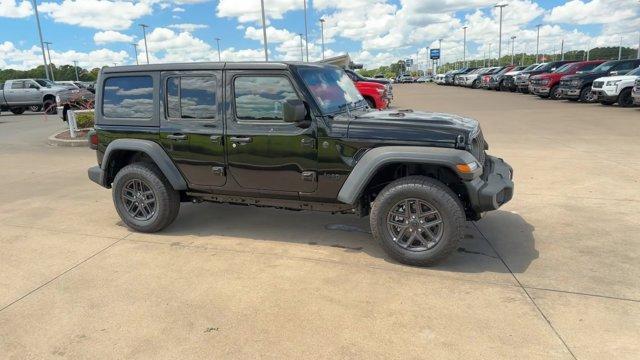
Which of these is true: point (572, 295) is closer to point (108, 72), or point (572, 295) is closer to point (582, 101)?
point (108, 72)

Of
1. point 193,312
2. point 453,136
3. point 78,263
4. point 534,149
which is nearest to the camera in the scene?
point 193,312

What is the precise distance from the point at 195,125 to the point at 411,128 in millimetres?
2085

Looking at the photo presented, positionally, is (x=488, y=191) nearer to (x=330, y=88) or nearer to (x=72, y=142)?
(x=330, y=88)

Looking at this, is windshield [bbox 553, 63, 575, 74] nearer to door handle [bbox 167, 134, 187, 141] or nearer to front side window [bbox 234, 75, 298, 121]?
front side window [bbox 234, 75, 298, 121]

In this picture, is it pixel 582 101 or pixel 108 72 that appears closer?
pixel 108 72

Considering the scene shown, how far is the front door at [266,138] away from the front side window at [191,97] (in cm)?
21

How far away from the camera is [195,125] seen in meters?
4.53

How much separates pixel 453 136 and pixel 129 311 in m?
2.82

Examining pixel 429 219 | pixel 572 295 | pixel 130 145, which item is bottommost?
pixel 572 295

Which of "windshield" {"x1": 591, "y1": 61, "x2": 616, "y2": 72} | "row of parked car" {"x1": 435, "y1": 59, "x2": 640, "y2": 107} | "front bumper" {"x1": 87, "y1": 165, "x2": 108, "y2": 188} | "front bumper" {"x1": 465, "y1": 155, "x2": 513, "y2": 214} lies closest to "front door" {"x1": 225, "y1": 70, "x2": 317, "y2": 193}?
"front bumper" {"x1": 465, "y1": 155, "x2": 513, "y2": 214}

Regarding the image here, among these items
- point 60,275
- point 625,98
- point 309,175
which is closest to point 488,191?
point 309,175

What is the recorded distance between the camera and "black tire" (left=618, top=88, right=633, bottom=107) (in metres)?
16.1

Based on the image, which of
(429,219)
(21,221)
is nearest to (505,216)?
(429,219)

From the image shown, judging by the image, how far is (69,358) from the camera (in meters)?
2.81
